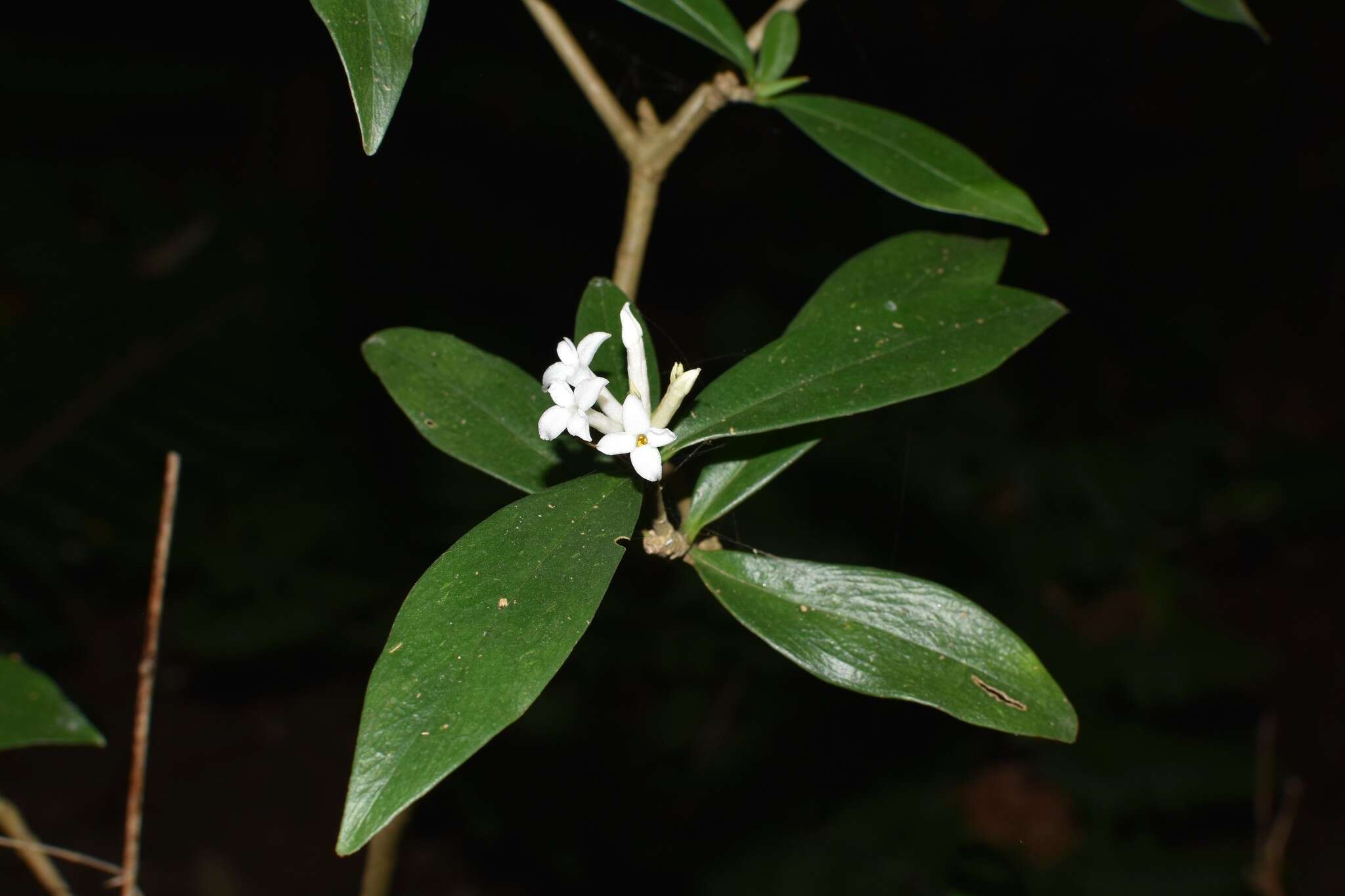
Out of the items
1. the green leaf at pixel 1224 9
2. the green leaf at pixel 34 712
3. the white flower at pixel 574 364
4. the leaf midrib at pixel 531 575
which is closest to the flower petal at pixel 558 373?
the white flower at pixel 574 364

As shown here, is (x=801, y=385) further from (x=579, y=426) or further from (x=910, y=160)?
(x=910, y=160)

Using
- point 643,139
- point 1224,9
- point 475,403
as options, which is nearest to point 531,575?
point 475,403

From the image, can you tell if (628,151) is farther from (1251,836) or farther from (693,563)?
(1251,836)

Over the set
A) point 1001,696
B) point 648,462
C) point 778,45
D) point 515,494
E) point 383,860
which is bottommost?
point 515,494

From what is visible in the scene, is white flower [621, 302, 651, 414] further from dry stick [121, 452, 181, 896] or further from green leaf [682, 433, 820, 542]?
dry stick [121, 452, 181, 896]

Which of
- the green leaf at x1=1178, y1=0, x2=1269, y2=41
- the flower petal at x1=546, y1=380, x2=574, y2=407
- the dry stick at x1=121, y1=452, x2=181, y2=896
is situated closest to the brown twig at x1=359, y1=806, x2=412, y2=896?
the dry stick at x1=121, y1=452, x2=181, y2=896
